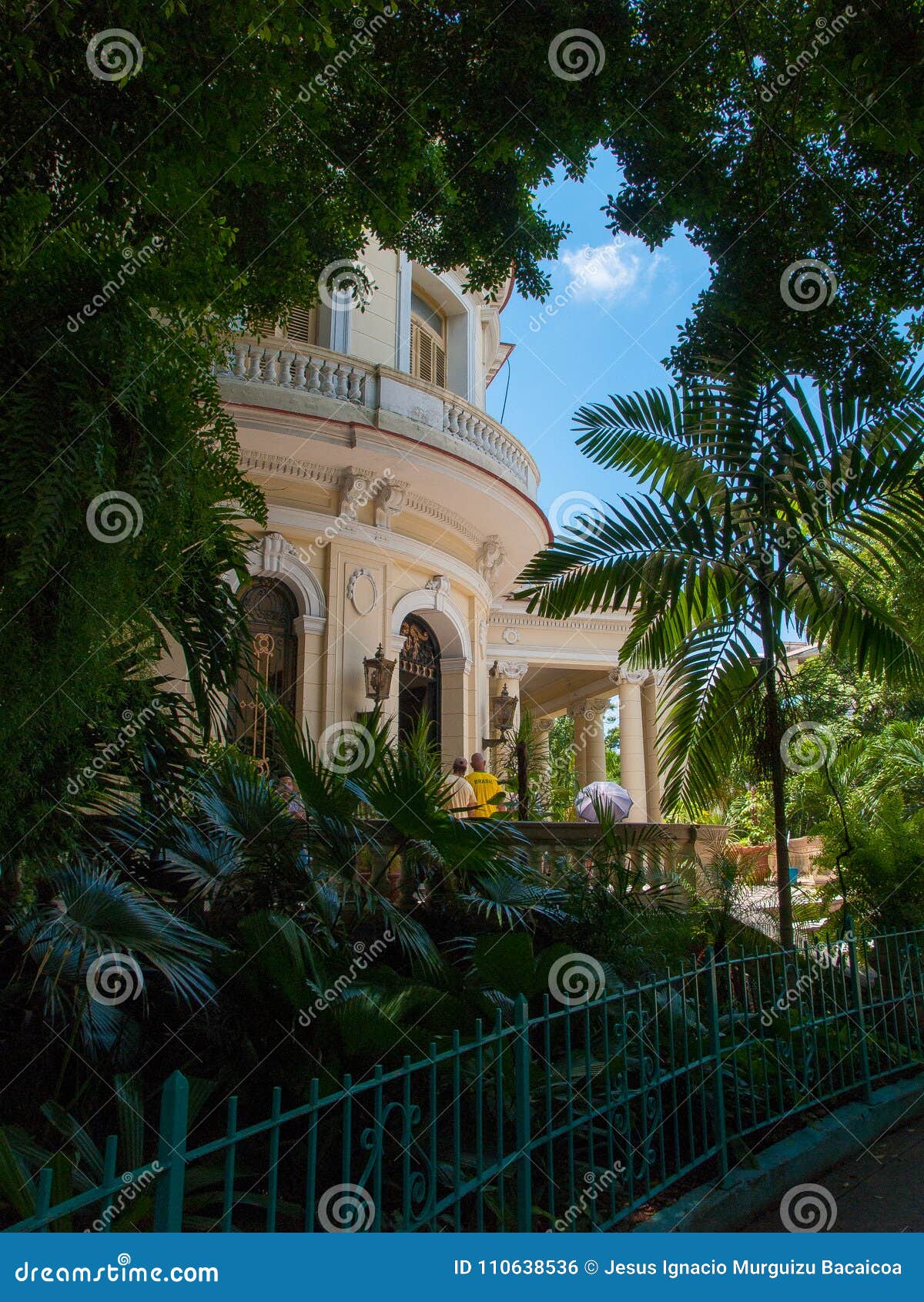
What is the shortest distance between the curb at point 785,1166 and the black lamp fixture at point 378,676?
23.6ft

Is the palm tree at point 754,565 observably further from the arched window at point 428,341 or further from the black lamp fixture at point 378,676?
the arched window at point 428,341

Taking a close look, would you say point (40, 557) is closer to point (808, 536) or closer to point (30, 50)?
point (30, 50)

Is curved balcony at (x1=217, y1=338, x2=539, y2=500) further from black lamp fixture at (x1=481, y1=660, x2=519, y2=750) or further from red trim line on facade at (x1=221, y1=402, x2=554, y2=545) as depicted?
black lamp fixture at (x1=481, y1=660, x2=519, y2=750)

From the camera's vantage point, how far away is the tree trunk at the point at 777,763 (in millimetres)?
5551

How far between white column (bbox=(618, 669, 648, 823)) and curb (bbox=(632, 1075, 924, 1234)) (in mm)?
13267

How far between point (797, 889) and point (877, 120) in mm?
6427

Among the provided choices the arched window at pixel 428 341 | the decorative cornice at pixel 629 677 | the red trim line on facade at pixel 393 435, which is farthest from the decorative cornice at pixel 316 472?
the decorative cornice at pixel 629 677

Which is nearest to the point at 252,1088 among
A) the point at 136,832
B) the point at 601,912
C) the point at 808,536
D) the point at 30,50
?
the point at 136,832

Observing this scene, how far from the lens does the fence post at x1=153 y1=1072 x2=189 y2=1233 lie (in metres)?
1.93

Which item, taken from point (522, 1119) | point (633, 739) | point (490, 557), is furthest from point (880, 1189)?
point (633, 739)

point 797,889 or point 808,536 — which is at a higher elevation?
point 808,536

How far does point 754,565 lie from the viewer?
5.80m

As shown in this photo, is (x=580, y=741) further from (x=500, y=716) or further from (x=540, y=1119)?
(x=540, y=1119)

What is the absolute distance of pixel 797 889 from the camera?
8422mm
